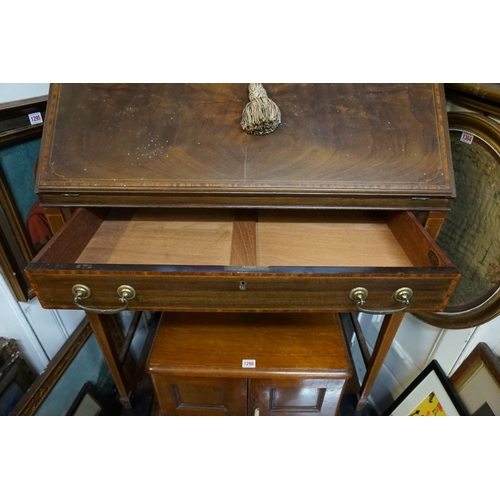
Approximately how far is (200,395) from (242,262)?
47 cm

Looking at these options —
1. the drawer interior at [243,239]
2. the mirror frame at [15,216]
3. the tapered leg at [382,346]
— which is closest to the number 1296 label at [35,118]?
the mirror frame at [15,216]

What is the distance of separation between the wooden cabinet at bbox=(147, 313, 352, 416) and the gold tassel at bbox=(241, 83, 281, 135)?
521 millimetres

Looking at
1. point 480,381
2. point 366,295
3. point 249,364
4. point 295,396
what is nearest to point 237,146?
point 366,295

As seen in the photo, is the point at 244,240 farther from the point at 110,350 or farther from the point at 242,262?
the point at 110,350

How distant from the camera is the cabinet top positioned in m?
0.70

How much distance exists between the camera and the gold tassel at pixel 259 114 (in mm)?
708

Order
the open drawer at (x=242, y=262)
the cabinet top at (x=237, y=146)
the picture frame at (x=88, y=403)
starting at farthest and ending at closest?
1. the picture frame at (x=88, y=403)
2. the cabinet top at (x=237, y=146)
3. the open drawer at (x=242, y=262)

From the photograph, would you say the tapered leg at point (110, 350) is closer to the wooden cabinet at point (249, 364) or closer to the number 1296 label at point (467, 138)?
the wooden cabinet at point (249, 364)

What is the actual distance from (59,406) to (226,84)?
3.38 feet

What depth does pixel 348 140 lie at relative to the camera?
0.73m

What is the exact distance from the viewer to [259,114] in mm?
706

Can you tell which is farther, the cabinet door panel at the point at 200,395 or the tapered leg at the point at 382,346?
the cabinet door panel at the point at 200,395

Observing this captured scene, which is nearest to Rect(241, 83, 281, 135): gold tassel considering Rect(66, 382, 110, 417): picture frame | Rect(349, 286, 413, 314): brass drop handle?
Rect(349, 286, 413, 314): brass drop handle
